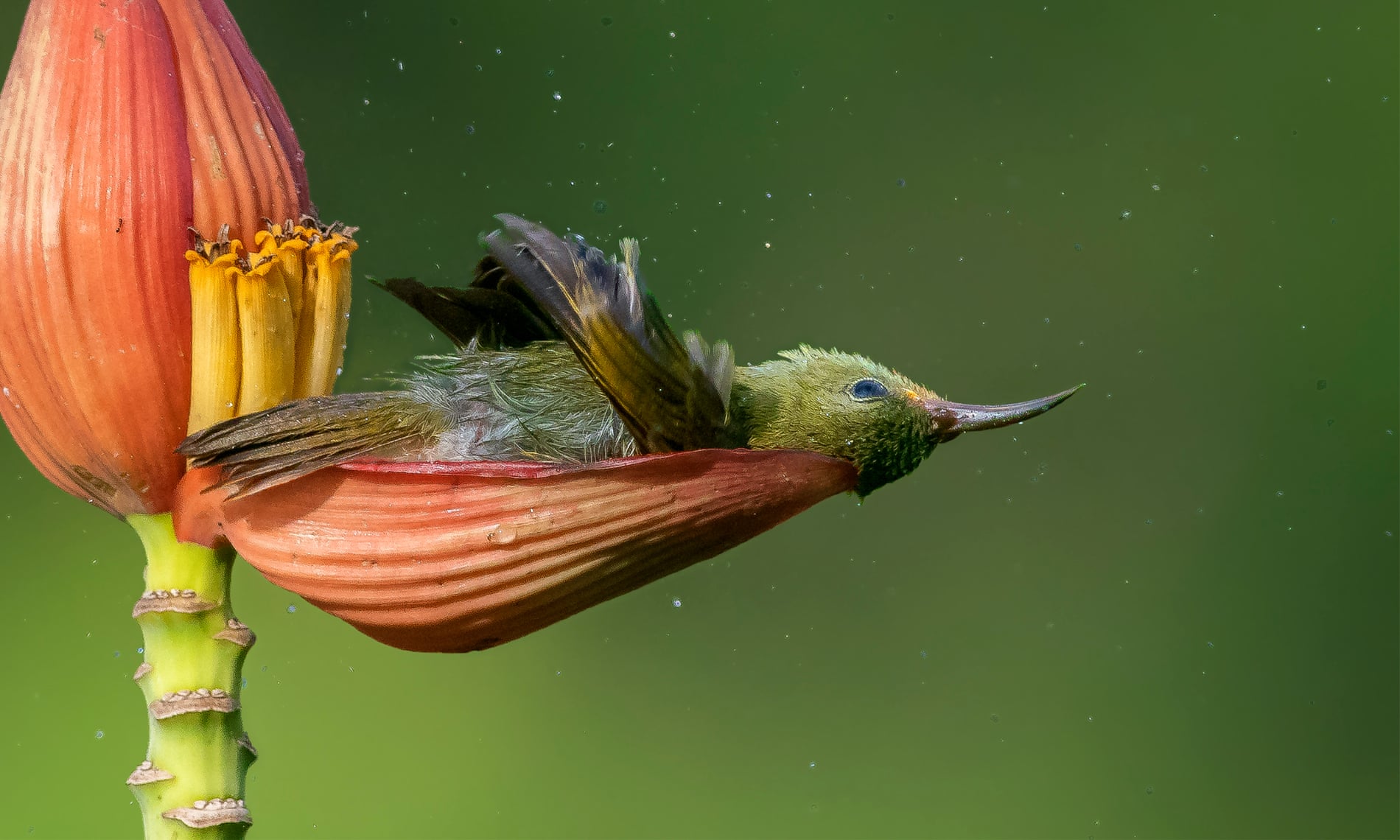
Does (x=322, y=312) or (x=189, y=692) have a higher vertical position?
(x=322, y=312)

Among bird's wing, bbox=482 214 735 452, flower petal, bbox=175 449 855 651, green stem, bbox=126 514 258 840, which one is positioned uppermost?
bird's wing, bbox=482 214 735 452

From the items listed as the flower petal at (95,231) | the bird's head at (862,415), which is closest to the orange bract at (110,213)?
the flower petal at (95,231)

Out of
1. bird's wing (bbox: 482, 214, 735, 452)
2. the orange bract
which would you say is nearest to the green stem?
the orange bract

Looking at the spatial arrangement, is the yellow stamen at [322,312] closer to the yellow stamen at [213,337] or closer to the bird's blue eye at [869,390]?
the yellow stamen at [213,337]

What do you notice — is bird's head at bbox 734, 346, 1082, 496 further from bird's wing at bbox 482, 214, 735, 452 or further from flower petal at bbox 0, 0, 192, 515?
flower petal at bbox 0, 0, 192, 515

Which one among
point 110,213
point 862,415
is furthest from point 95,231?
point 862,415

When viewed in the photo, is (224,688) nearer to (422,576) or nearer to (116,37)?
(422,576)

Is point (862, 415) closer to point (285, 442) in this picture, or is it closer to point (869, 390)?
point (869, 390)
